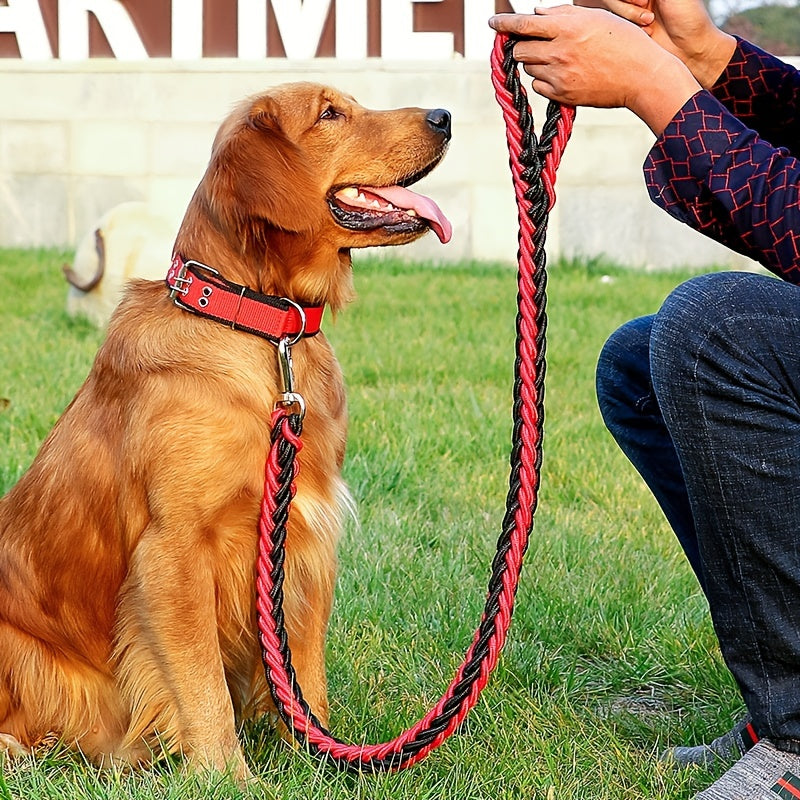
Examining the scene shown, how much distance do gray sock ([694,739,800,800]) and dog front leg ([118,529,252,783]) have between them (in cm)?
96

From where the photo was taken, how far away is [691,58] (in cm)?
256

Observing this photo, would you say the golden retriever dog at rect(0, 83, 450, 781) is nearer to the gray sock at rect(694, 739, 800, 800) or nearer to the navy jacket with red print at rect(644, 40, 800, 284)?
the navy jacket with red print at rect(644, 40, 800, 284)

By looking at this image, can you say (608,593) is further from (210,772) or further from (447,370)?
(447,370)

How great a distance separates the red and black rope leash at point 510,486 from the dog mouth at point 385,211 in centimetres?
53

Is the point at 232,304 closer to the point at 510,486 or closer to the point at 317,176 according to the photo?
the point at 317,176

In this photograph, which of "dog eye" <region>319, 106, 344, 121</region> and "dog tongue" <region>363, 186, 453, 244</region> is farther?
"dog eye" <region>319, 106, 344, 121</region>

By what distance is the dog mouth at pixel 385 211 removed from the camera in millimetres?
2672

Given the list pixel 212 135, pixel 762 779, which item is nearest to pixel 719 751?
pixel 762 779

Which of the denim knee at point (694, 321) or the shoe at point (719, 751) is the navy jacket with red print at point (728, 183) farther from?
the shoe at point (719, 751)

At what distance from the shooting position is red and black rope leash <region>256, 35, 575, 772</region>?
2102mm

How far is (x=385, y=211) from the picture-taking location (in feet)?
8.87

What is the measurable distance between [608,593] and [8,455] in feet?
7.98

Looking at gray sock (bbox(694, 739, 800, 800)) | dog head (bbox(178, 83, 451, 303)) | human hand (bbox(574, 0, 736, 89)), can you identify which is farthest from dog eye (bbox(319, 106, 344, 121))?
gray sock (bbox(694, 739, 800, 800))

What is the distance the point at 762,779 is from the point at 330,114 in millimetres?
1787
